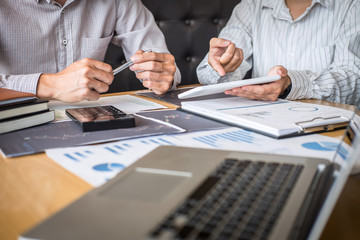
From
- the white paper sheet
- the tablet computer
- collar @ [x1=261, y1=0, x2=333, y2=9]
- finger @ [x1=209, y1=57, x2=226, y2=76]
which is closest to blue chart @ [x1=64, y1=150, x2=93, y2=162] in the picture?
the white paper sheet

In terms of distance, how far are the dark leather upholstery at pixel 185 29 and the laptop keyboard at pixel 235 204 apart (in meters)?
1.31

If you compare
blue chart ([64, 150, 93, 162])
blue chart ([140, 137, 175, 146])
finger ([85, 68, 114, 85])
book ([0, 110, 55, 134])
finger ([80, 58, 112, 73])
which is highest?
finger ([80, 58, 112, 73])

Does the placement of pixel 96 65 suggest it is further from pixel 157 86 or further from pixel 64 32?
pixel 64 32

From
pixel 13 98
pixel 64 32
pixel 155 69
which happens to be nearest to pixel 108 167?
pixel 13 98

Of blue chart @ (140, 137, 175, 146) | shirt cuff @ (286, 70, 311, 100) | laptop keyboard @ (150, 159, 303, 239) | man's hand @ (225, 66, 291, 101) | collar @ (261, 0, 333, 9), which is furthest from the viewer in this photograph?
collar @ (261, 0, 333, 9)

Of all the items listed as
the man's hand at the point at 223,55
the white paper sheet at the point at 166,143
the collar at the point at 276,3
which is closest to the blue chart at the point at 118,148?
the white paper sheet at the point at 166,143

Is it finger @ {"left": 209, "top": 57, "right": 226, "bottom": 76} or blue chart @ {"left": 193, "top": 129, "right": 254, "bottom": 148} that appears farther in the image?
finger @ {"left": 209, "top": 57, "right": 226, "bottom": 76}

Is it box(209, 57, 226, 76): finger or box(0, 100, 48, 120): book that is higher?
box(209, 57, 226, 76): finger

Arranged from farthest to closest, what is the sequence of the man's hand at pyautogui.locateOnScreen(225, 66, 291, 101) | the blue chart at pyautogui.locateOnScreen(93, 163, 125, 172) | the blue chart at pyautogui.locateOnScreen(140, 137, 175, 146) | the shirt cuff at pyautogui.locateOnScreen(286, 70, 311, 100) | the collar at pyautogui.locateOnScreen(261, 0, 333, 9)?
the collar at pyautogui.locateOnScreen(261, 0, 333, 9) < the shirt cuff at pyautogui.locateOnScreen(286, 70, 311, 100) < the man's hand at pyautogui.locateOnScreen(225, 66, 291, 101) < the blue chart at pyautogui.locateOnScreen(140, 137, 175, 146) < the blue chart at pyautogui.locateOnScreen(93, 163, 125, 172)

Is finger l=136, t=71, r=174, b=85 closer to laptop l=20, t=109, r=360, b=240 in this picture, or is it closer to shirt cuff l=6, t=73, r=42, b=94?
shirt cuff l=6, t=73, r=42, b=94

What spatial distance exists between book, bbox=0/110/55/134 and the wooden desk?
166mm

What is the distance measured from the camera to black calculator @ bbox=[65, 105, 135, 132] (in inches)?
26.0

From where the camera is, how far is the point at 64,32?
1186 mm

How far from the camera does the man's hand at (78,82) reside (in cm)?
81
